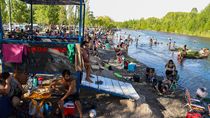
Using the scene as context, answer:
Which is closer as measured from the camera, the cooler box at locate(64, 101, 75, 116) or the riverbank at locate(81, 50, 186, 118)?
the cooler box at locate(64, 101, 75, 116)

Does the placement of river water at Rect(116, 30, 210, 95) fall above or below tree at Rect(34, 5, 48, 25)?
below

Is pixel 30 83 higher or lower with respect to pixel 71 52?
lower

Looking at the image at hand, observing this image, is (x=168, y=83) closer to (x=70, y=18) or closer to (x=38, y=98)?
(x=38, y=98)

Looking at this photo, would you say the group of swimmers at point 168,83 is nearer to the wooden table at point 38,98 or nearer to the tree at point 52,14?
the wooden table at point 38,98

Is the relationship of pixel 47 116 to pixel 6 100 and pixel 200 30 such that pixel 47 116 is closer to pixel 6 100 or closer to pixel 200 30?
pixel 6 100

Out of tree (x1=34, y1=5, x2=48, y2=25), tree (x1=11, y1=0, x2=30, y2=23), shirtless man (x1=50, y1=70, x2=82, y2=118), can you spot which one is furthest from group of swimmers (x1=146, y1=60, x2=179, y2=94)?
tree (x1=34, y1=5, x2=48, y2=25)

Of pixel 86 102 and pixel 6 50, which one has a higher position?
pixel 6 50

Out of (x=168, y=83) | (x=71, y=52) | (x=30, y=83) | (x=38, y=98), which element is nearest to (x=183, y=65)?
(x=168, y=83)

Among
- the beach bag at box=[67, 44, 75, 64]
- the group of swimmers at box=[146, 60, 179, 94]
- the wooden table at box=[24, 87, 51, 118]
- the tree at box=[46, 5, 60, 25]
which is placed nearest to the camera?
the wooden table at box=[24, 87, 51, 118]

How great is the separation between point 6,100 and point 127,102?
14.3 ft

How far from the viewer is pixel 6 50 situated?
10.5 metres

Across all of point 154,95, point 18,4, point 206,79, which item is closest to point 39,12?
point 18,4

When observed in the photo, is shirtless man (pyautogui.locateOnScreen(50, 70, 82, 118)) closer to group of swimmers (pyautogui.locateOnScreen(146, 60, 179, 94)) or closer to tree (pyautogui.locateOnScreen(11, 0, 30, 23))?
group of swimmers (pyautogui.locateOnScreen(146, 60, 179, 94))

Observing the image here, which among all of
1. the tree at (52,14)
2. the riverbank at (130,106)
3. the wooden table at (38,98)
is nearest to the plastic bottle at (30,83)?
the wooden table at (38,98)
